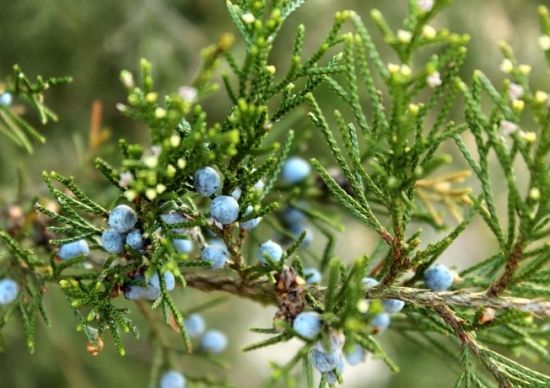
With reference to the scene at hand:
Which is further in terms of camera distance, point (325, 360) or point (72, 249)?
point (72, 249)

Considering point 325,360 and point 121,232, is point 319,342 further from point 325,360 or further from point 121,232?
point 121,232

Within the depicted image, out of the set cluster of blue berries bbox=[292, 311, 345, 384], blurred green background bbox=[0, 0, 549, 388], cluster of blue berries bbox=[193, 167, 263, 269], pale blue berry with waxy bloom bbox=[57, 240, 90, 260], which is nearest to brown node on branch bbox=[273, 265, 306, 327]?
cluster of blue berries bbox=[292, 311, 345, 384]

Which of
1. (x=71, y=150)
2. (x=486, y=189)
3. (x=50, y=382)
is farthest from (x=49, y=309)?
(x=486, y=189)

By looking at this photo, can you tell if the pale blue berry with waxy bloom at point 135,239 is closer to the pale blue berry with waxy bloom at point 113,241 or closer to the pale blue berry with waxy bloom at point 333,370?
the pale blue berry with waxy bloom at point 113,241

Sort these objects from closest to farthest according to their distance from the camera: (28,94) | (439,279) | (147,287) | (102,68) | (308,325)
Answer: (308,325) < (147,287) < (439,279) < (28,94) < (102,68)

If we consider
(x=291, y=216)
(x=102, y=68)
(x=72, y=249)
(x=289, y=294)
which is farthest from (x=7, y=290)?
(x=102, y=68)

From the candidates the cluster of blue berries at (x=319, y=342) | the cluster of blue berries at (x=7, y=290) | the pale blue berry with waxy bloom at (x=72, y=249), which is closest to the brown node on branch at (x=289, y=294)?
the cluster of blue berries at (x=319, y=342)
